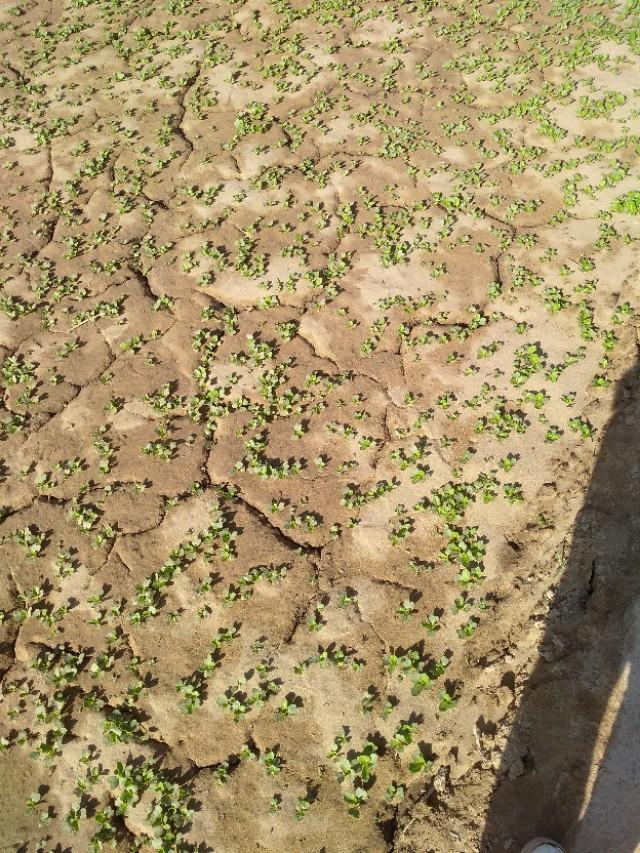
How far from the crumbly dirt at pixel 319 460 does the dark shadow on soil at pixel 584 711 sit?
2 centimetres

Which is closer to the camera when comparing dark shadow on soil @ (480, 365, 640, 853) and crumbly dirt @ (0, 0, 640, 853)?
dark shadow on soil @ (480, 365, 640, 853)

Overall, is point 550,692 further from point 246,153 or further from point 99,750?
point 246,153

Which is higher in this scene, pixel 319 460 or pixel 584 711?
pixel 319 460

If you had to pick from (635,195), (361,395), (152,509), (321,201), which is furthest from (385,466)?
(635,195)

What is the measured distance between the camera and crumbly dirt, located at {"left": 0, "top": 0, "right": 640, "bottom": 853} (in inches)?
132

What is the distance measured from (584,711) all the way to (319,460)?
2437mm

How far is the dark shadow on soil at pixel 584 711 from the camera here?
3037mm

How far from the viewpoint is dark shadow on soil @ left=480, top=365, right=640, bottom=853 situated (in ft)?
9.96

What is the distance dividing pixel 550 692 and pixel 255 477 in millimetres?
2529

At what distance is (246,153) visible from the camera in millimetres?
7328

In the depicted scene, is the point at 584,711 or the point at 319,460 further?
the point at 319,460

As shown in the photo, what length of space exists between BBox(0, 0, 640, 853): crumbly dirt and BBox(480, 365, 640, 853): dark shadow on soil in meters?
0.02

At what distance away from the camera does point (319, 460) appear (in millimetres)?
4570

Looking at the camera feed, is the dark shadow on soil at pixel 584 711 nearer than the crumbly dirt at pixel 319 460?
Yes
